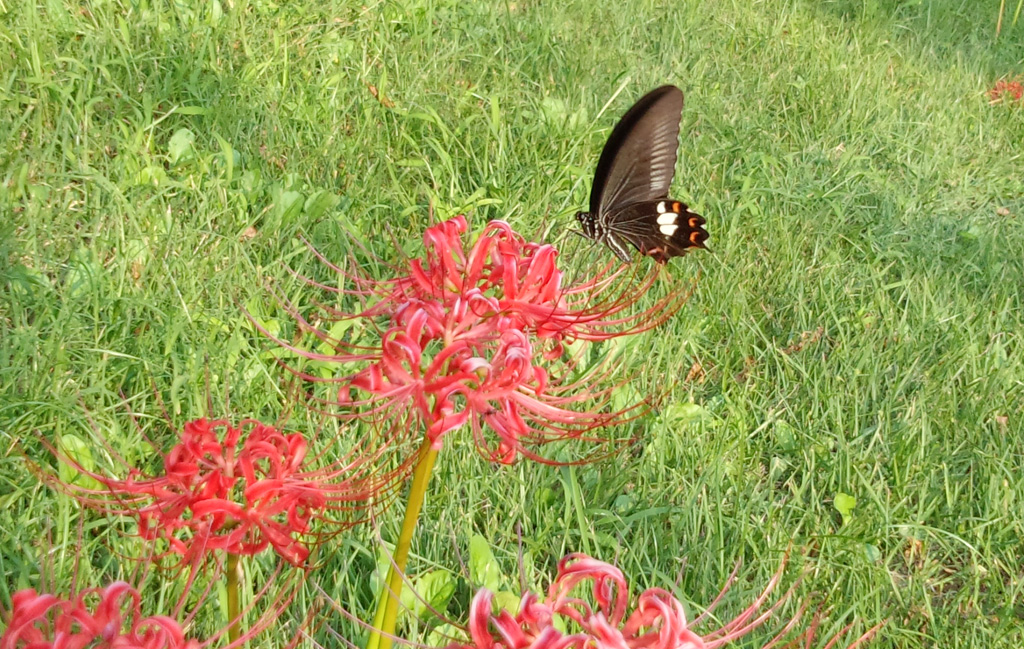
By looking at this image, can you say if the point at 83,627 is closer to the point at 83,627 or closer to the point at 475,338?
the point at 83,627

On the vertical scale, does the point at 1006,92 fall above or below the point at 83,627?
below

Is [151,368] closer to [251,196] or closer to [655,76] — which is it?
[251,196]

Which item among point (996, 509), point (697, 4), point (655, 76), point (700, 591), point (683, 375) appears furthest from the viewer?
point (697, 4)

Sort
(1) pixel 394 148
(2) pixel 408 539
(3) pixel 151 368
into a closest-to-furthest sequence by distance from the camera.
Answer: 1. (2) pixel 408 539
2. (3) pixel 151 368
3. (1) pixel 394 148

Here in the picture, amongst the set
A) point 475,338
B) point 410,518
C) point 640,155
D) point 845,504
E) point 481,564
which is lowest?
point 845,504

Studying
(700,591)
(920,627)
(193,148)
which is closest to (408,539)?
(700,591)

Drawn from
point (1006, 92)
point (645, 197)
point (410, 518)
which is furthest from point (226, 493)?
point (1006, 92)

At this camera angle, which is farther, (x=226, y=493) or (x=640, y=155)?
(x=640, y=155)

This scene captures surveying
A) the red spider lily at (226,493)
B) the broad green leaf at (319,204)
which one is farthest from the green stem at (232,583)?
the broad green leaf at (319,204)
